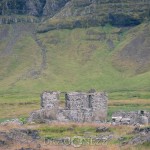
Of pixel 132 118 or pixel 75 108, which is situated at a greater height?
pixel 75 108

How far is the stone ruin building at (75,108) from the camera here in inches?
3130

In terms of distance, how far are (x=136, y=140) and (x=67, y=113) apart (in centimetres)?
2963

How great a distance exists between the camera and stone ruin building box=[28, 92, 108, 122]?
79.5 meters

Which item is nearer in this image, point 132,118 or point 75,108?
point 132,118

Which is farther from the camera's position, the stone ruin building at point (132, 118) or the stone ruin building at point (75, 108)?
the stone ruin building at point (75, 108)

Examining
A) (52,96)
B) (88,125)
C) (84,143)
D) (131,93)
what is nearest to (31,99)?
(131,93)

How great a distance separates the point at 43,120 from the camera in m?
76.6

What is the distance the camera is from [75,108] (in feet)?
268

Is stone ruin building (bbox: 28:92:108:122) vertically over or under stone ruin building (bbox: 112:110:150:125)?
over

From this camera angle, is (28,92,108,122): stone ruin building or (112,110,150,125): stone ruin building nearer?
(112,110,150,125): stone ruin building

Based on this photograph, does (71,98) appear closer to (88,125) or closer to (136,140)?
(88,125)

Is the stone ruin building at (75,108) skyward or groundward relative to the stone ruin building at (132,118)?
skyward

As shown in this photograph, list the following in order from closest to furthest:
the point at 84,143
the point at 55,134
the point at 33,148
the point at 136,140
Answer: the point at 33,148 < the point at 136,140 < the point at 84,143 < the point at 55,134

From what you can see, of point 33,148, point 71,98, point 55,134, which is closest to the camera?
point 33,148
